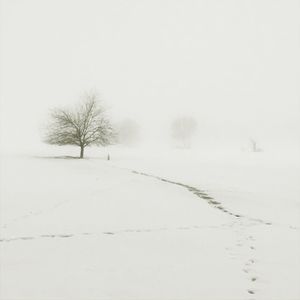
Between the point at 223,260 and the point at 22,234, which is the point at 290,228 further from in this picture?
the point at 22,234

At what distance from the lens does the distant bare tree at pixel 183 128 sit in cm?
9606

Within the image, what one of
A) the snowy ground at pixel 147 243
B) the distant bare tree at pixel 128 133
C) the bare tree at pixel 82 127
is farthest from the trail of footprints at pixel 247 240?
the distant bare tree at pixel 128 133

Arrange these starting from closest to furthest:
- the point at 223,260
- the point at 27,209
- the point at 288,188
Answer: the point at 223,260 → the point at 27,209 → the point at 288,188

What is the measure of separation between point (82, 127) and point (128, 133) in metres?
56.6

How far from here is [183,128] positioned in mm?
96062

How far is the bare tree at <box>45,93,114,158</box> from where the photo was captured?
40763 millimetres

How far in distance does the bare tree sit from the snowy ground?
21.8 meters

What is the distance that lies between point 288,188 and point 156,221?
11.6m

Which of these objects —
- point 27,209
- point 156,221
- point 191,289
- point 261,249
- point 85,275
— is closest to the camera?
point 191,289

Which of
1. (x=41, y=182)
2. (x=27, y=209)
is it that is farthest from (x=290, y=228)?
(x=41, y=182)

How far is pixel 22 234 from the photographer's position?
11.0m

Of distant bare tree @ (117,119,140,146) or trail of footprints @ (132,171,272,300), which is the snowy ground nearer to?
trail of footprints @ (132,171,272,300)

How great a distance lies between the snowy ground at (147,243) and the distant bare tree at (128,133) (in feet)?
255

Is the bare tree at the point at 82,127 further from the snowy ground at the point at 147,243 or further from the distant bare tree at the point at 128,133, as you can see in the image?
the distant bare tree at the point at 128,133
